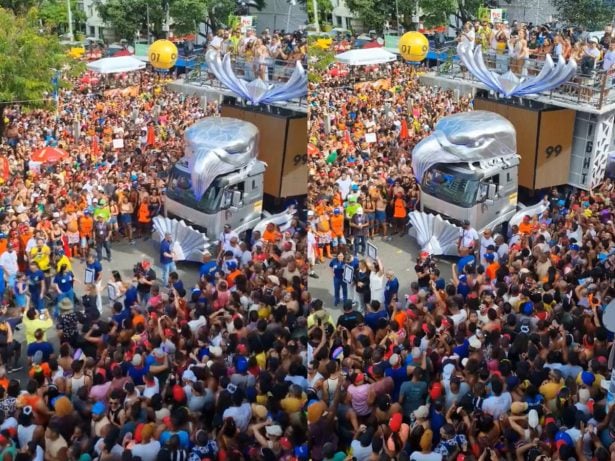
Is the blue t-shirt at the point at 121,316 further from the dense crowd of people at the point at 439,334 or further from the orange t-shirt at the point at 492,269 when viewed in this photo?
the orange t-shirt at the point at 492,269

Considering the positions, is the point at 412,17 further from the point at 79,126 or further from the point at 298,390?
the point at 79,126

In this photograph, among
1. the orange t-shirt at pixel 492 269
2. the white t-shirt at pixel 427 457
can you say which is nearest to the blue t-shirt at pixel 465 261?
the orange t-shirt at pixel 492 269

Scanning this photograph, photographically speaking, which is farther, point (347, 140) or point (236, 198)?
point (347, 140)

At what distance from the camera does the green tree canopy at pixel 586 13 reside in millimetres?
6285

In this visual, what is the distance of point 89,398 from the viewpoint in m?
5.86

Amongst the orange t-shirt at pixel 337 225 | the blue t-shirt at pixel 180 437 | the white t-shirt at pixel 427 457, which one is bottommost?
the white t-shirt at pixel 427 457

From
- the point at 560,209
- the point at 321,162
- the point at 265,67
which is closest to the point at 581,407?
the point at 560,209

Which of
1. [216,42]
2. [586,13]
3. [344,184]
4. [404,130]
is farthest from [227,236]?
[586,13]

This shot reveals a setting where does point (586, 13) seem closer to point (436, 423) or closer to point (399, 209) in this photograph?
point (399, 209)

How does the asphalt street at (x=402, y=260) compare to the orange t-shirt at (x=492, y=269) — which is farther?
the orange t-shirt at (x=492, y=269)

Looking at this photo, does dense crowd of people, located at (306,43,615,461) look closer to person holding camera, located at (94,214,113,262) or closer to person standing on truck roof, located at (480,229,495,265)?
person standing on truck roof, located at (480,229,495,265)

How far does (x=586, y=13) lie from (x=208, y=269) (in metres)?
3.44

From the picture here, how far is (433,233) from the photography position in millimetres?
5617

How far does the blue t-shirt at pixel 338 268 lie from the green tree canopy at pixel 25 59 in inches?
133
